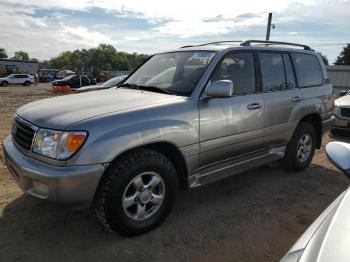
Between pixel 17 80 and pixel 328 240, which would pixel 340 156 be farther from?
pixel 17 80

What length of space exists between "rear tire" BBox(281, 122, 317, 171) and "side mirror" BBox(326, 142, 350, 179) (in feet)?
9.09

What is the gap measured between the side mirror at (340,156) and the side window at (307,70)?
2933 mm

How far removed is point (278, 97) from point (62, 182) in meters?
2.98

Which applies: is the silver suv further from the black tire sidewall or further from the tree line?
the tree line

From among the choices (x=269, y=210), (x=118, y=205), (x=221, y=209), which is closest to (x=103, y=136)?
(x=118, y=205)

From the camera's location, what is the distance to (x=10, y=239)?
11.0 ft

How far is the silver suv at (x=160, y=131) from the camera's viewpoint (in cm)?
295

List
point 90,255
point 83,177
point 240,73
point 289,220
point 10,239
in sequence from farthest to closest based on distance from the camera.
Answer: point 240,73 → point 289,220 → point 10,239 → point 90,255 → point 83,177

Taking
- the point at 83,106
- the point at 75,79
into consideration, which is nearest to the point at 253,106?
the point at 83,106

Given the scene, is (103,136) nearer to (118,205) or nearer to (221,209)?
(118,205)

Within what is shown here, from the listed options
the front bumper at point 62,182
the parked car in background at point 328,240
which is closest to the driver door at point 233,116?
the front bumper at point 62,182

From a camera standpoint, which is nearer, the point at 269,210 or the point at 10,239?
the point at 10,239

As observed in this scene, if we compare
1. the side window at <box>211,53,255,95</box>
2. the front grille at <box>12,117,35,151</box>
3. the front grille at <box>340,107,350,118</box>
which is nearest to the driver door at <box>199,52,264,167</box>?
the side window at <box>211,53,255,95</box>

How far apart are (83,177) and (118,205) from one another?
1.46 ft
